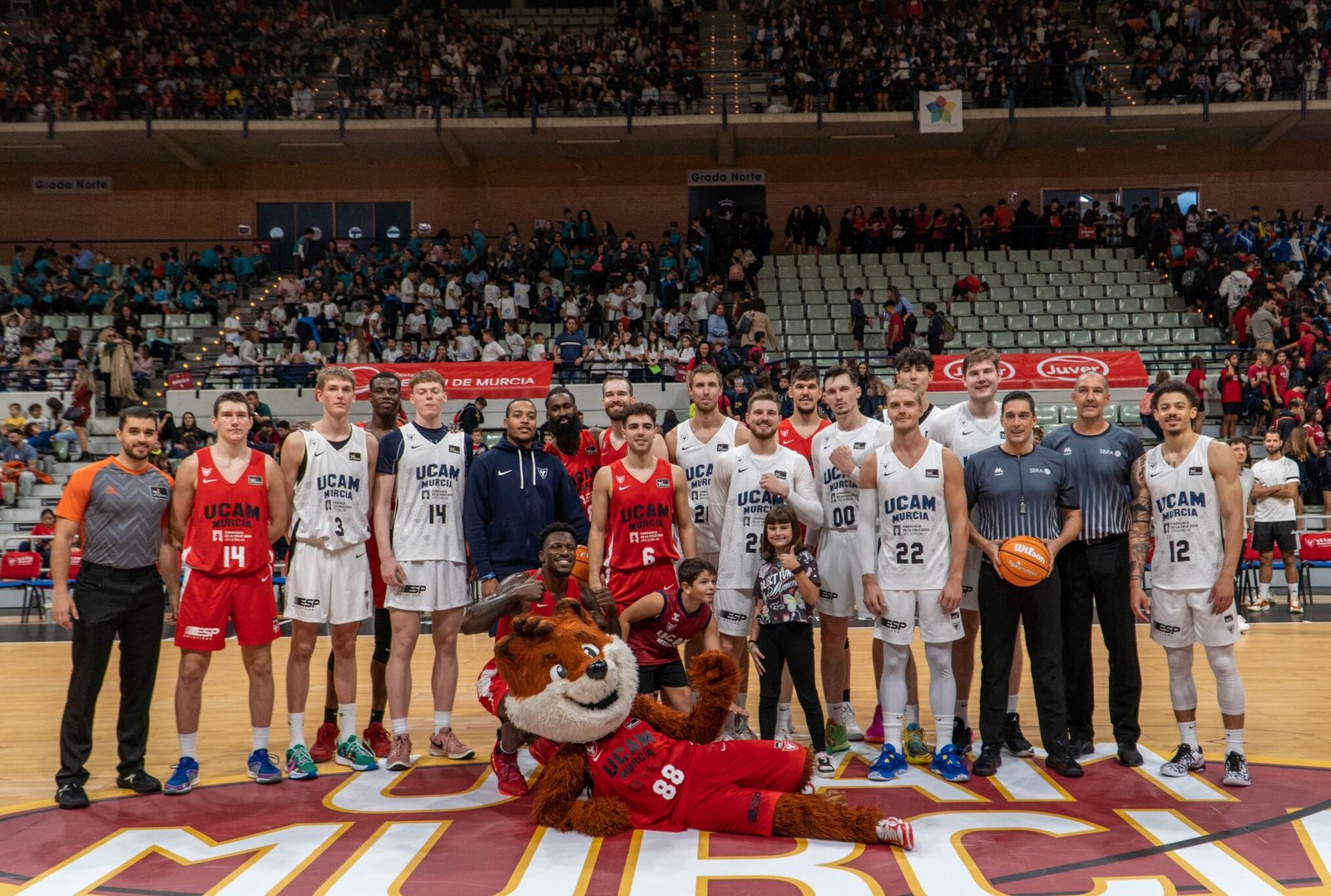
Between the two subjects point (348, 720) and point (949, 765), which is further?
point (348, 720)

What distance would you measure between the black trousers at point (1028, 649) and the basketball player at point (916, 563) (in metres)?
0.18

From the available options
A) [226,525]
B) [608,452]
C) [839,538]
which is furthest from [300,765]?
[839,538]

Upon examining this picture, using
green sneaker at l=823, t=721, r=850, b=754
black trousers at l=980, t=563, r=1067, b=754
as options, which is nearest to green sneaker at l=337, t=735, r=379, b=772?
green sneaker at l=823, t=721, r=850, b=754

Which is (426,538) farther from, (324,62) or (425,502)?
(324,62)

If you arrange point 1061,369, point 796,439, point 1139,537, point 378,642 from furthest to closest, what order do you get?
point 1061,369 < point 796,439 < point 378,642 < point 1139,537

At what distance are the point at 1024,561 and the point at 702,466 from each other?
1.90 meters

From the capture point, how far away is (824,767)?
5.52 m

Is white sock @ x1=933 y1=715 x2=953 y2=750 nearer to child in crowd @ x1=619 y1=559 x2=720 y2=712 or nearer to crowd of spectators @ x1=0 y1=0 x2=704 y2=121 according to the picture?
child in crowd @ x1=619 y1=559 x2=720 y2=712

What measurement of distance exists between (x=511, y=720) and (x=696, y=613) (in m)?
1.15

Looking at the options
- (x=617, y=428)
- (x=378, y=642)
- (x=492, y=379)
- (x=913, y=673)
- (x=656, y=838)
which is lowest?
(x=656, y=838)

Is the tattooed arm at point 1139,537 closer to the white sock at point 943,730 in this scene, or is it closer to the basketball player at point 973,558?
the basketball player at point 973,558

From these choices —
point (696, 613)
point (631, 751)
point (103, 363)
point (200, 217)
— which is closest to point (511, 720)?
point (631, 751)

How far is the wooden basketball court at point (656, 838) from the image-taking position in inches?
166

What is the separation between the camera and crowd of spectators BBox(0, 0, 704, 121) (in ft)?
73.4
